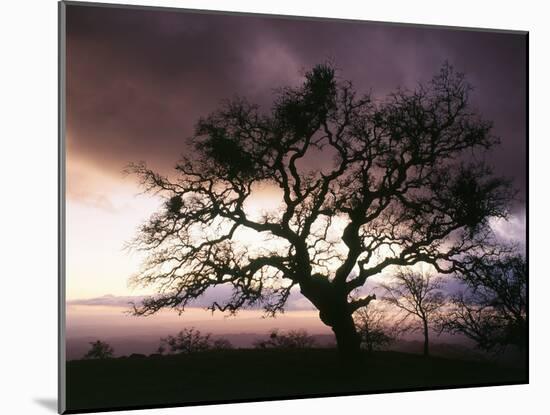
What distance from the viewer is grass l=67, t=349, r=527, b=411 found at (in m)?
7.34

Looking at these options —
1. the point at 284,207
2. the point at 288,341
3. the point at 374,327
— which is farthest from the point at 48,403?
the point at 374,327

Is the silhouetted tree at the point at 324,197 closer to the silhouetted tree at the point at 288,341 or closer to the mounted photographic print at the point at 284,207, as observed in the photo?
the mounted photographic print at the point at 284,207

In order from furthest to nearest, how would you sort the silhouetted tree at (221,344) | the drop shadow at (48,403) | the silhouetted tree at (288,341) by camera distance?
the silhouetted tree at (288,341), the silhouetted tree at (221,344), the drop shadow at (48,403)

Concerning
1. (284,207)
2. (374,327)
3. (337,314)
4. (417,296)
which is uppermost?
(284,207)

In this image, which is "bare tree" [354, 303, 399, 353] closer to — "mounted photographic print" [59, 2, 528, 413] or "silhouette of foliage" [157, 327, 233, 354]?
"mounted photographic print" [59, 2, 528, 413]

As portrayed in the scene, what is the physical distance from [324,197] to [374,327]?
115 centimetres

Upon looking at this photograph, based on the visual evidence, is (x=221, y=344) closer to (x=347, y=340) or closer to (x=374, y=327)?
(x=347, y=340)

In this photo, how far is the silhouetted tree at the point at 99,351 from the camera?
23.9 feet

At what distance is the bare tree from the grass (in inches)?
4.2

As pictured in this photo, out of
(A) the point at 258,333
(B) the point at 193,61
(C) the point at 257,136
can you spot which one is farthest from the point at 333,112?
(A) the point at 258,333

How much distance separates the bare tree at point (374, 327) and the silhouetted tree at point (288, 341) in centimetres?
44

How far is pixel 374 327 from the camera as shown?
809 centimetres

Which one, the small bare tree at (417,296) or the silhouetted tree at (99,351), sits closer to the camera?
the silhouetted tree at (99,351)

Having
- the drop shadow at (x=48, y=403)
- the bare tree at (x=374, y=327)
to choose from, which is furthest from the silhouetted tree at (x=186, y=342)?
the bare tree at (x=374, y=327)
